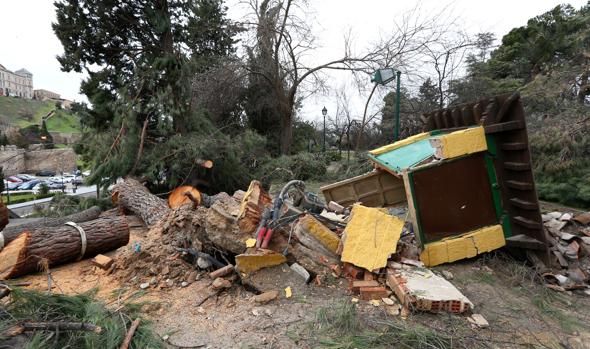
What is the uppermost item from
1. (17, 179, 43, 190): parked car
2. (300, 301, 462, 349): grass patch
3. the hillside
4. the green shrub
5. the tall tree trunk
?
the hillside

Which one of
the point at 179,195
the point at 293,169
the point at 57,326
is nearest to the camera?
the point at 57,326

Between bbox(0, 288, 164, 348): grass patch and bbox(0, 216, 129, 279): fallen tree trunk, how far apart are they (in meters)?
1.52

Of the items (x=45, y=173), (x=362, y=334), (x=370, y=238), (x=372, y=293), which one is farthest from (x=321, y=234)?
(x=45, y=173)

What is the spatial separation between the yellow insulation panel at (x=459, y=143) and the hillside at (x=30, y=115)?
56.3 metres

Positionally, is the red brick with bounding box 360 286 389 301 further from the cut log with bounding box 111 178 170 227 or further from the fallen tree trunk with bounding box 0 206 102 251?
the cut log with bounding box 111 178 170 227

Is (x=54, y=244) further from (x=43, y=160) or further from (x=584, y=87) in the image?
(x=43, y=160)

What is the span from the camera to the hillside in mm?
51094

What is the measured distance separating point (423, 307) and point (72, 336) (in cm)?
249

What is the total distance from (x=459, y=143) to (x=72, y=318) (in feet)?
12.1

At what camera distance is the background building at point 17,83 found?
76375 mm

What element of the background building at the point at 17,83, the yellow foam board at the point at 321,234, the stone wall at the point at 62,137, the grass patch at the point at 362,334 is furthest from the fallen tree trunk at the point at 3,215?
the background building at the point at 17,83

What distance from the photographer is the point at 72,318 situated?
2.25m

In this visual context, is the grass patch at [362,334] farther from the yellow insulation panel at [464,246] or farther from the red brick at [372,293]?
the yellow insulation panel at [464,246]

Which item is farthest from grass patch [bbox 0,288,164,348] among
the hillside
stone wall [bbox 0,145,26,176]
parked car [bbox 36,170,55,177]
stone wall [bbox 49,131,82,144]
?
the hillside
